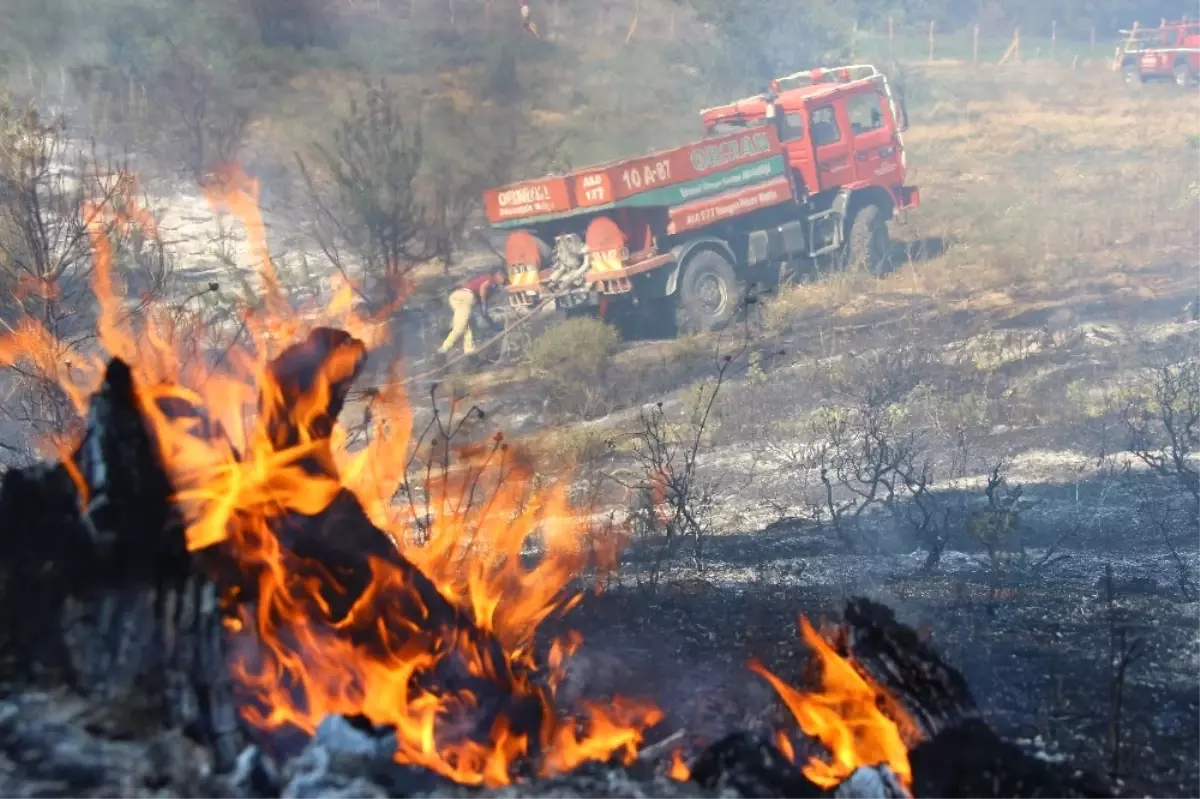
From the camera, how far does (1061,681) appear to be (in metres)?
4.30

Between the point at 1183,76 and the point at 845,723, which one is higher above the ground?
the point at 1183,76

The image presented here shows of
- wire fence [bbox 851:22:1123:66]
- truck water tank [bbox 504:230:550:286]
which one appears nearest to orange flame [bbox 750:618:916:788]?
truck water tank [bbox 504:230:550:286]

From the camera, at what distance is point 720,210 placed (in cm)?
1234

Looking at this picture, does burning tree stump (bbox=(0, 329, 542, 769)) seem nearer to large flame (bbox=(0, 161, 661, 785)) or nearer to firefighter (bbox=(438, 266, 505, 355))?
large flame (bbox=(0, 161, 661, 785))

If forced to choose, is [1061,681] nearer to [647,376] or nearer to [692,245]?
[647,376]

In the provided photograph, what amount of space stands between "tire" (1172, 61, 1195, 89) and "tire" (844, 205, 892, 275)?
35.3 ft

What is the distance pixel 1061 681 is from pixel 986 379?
6006mm

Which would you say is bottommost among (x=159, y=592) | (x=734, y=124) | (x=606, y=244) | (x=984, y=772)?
(x=984, y=772)

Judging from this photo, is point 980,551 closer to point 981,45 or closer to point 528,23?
point 528,23

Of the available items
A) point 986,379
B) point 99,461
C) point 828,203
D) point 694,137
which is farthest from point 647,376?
point 694,137

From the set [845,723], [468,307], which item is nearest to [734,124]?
[468,307]

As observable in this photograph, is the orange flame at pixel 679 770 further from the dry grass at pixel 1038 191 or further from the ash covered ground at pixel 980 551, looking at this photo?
the dry grass at pixel 1038 191

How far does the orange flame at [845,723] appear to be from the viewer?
3.33 m

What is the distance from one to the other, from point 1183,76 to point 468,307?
16.5 metres
